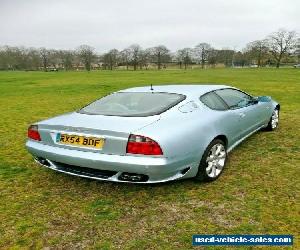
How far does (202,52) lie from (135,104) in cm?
9607

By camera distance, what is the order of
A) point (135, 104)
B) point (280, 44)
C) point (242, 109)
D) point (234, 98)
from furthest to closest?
point (280, 44) → point (234, 98) → point (242, 109) → point (135, 104)

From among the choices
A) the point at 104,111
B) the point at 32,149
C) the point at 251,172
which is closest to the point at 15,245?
the point at 32,149

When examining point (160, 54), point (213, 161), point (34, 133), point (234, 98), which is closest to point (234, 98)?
point (234, 98)

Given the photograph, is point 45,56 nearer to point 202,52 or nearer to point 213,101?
point 202,52

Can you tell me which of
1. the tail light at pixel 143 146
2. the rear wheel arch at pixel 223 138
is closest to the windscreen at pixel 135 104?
the tail light at pixel 143 146

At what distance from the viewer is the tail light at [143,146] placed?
345cm

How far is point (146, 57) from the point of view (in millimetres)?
93438

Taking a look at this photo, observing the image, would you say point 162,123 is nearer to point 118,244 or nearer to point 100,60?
point 118,244

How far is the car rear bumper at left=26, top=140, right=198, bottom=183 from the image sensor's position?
3457 millimetres

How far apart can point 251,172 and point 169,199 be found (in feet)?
4.80

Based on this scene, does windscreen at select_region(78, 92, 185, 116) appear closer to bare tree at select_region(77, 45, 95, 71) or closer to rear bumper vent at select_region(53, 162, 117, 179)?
rear bumper vent at select_region(53, 162, 117, 179)

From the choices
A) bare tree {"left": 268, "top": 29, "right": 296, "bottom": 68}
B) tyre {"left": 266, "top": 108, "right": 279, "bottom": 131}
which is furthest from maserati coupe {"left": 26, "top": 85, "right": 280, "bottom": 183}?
bare tree {"left": 268, "top": 29, "right": 296, "bottom": 68}

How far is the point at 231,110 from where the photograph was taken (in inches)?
194

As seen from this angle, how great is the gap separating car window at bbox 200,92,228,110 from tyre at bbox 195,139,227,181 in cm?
55
